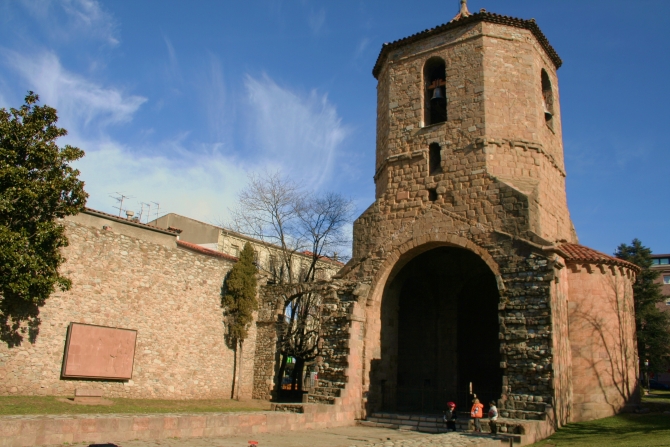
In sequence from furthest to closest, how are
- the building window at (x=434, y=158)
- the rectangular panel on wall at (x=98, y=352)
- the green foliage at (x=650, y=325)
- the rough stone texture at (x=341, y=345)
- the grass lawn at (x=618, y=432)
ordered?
the green foliage at (x=650, y=325) < the building window at (x=434, y=158) < the rectangular panel on wall at (x=98, y=352) < the rough stone texture at (x=341, y=345) < the grass lawn at (x=618, y=432)

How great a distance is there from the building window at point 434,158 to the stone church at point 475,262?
0.06m

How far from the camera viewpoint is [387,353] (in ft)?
56.2

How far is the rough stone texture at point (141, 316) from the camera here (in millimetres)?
15977

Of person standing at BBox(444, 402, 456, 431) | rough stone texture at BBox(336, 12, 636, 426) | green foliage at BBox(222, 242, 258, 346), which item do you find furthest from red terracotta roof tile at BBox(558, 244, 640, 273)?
green foliage at BBox(222, 242, 258, 346)

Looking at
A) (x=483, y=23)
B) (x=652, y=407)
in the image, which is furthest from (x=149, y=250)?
(x=652, y=407)

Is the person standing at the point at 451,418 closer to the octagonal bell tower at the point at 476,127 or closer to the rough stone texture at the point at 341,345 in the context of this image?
the rough stone texture at the point at 341,345

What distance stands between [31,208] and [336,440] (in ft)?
33.2

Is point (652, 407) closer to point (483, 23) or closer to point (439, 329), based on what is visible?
point (439, 329)

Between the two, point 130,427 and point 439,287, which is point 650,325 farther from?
point 130,427

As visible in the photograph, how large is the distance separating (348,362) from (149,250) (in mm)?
8356

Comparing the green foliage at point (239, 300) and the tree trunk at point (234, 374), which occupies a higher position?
the green foliage at point (239, 300)

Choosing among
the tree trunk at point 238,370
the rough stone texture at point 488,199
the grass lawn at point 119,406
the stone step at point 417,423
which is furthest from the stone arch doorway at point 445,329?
the tree trunk at point 238,370

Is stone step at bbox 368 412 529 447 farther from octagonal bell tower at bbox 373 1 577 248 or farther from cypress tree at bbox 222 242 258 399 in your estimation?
cypress tree at bbox 222 242 258 399

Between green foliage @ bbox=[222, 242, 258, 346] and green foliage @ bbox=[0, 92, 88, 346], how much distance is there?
Answer: 693cm
